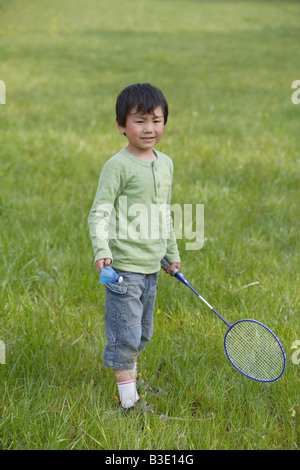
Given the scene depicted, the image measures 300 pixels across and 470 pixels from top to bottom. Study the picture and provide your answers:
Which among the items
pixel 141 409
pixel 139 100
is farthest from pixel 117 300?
pixel 139 100

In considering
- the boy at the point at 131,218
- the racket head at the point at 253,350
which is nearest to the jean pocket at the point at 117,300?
the boy at the point at 131,218

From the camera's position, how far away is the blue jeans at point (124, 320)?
A: 248 centimetres

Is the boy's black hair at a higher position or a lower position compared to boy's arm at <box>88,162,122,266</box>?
higher

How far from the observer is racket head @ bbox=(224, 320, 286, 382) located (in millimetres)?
2541

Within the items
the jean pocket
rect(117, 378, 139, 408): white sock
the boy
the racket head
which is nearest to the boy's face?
the boy

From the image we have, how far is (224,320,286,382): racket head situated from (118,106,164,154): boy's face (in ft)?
3.24

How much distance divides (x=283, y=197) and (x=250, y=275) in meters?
1.61

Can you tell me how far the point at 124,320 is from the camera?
2482 mm

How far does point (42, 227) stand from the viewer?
4391 mm

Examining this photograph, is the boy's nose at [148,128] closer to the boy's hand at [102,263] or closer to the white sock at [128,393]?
the boy's hand at [102,263]

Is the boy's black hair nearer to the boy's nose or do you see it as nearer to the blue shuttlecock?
the boy's nose

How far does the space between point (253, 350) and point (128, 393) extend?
0.67 m

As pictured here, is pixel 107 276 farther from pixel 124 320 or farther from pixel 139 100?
pixel 139 100
